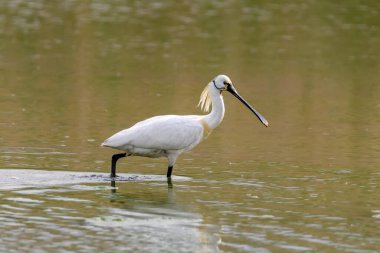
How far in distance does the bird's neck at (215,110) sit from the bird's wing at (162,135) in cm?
19

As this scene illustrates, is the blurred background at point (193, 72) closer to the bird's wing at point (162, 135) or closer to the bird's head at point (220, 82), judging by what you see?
the bird's wing at point (162, 135)

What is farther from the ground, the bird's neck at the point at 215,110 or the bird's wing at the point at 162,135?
the bird's neck at the point at 215,110

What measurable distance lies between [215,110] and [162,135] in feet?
2.82

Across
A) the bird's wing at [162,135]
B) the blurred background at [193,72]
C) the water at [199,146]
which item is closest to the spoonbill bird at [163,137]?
the bird's wing at [162,135]

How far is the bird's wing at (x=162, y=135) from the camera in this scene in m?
13.1

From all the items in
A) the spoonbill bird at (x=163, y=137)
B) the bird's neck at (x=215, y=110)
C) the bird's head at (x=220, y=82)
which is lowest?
the spoonbill bird at (x=163, y=137)

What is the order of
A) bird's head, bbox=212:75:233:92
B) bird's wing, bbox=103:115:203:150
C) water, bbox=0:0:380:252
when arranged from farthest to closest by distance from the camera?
1. bird's head, bbox=212:75:233:92
2. bird's wing, bbox=103:115:203:150
3. water, bbox=0:0:380:252

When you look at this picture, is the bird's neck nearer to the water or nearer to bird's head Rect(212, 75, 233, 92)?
bird's head Rect(212, 75, 233, 92)

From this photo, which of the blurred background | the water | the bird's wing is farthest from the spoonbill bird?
the blurred background

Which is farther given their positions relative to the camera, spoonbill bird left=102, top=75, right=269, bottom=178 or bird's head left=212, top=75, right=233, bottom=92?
bird's head left=212, top=75, right=233, bottom=92

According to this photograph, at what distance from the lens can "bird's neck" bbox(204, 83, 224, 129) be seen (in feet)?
45.1

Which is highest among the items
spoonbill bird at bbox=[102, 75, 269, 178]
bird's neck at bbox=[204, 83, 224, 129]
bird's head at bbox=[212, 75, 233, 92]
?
bird's head at bbox=[212, 75, 233, 92]

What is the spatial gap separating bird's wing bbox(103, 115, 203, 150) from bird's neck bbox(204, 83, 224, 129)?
0.19 meters

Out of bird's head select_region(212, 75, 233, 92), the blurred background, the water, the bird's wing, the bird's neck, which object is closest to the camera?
the water
